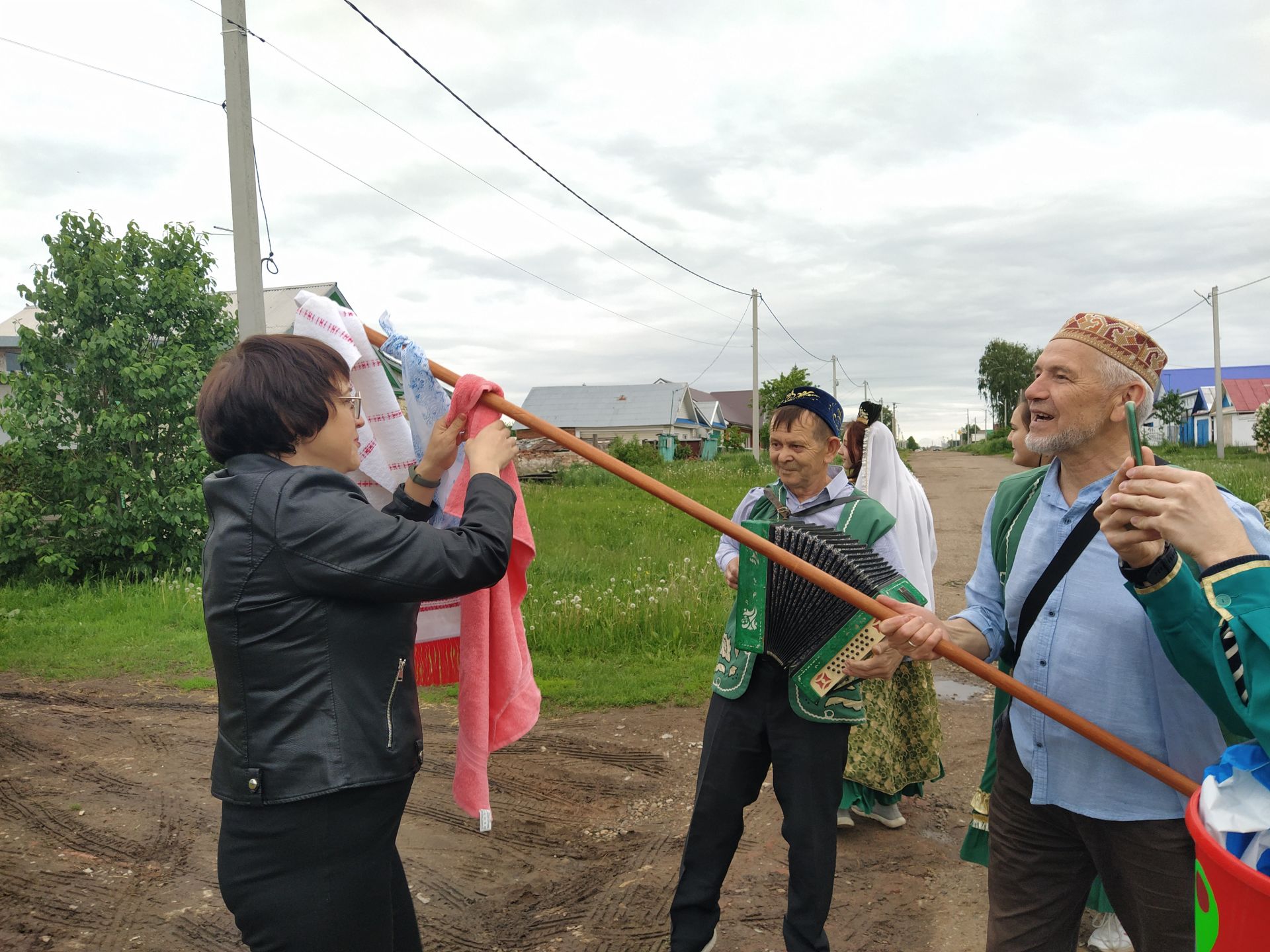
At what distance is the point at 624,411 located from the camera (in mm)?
60062

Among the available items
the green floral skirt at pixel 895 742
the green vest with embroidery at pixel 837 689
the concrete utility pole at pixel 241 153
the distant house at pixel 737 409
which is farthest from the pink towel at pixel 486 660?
the distant house at pixel 737 409

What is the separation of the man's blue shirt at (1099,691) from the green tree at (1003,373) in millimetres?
75370

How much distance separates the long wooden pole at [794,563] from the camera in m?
2.29

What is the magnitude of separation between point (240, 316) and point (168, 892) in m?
4.45

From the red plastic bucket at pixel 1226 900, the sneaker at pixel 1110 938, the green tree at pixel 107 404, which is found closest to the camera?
the red plastic bucket at pixel 1226 900

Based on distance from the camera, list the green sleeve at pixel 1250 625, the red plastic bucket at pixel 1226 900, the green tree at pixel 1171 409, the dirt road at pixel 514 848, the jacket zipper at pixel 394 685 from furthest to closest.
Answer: the green tree at pixel 1171 409 < the dirt road at pixel 514 848 < the jacket zipper at pixel 394 685 < the green sleeve at pixel 1250 625 < the red plastic bucket at pixel 1226 900

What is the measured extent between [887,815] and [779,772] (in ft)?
6.59

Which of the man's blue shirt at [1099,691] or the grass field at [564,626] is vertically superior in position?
the man's blue shirt at [1099,691]

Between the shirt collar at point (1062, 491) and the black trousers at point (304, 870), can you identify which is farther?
the shirt collar at point (1062, 491)

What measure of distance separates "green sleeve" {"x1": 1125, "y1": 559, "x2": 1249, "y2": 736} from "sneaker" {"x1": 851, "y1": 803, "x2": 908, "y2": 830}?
3258 millimetres

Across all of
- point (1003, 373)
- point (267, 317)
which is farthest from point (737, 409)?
point (267, 317)

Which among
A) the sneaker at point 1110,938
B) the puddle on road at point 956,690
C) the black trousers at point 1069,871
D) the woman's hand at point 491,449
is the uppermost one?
the woman's hand at point 491,449

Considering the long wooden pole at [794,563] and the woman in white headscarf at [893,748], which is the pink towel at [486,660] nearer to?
the long wooden pole at [794,563]

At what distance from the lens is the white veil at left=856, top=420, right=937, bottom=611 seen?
537cm
